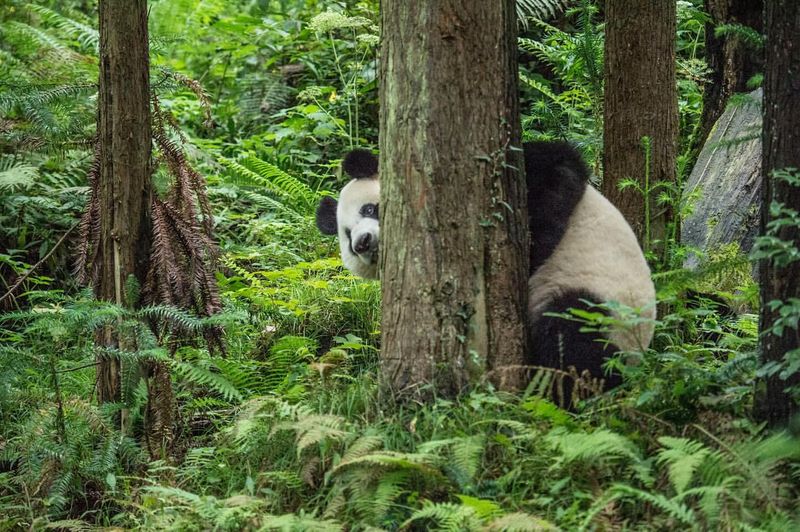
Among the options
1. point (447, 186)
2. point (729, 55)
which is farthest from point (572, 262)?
point (729, 55)

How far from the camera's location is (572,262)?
17.0 ft

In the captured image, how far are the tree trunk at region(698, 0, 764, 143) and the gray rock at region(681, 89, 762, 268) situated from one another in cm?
25

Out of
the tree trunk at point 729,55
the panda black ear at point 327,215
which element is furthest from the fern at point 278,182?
the tree trunk at point 729,55

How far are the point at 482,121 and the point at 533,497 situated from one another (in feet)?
6.16

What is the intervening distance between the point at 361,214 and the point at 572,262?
155cm

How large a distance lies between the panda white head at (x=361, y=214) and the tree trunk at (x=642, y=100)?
Answer: 1961 mm

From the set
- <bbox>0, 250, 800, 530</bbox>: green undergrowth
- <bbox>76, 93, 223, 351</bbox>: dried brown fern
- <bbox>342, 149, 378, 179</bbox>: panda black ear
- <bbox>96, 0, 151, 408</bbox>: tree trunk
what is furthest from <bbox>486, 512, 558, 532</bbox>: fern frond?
<bbox>342, 149, 378, 179</bbox>: panda black ear

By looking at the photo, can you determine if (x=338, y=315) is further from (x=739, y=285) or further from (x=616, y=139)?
(x=739, y=285)

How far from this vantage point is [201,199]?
571 centimetres

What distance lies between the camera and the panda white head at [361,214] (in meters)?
5.78

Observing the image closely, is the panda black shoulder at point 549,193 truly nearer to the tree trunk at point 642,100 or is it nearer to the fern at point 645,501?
the tree trunk at point 642,100

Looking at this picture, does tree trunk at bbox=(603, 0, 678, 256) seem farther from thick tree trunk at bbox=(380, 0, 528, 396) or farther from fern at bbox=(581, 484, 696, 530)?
fern at bbox=(581, 484, 696, 530)

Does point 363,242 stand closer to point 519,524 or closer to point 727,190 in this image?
point 519,524

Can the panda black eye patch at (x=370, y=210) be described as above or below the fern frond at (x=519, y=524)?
above
